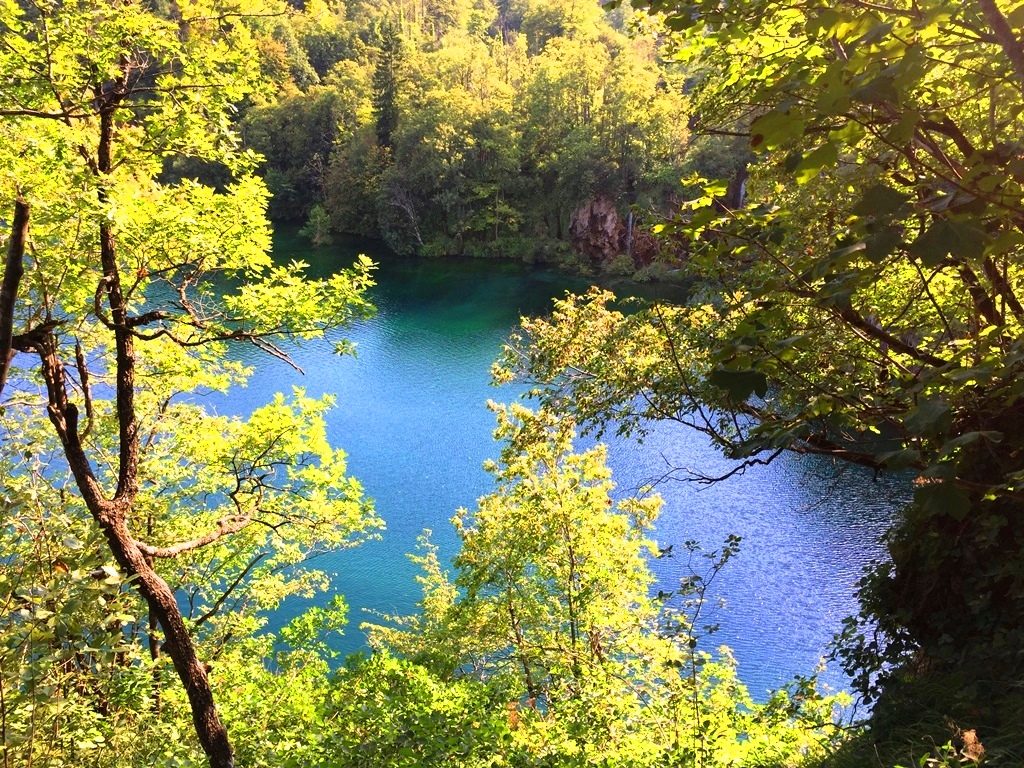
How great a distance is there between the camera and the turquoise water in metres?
11.3

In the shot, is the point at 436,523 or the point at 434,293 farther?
the point at 434,293

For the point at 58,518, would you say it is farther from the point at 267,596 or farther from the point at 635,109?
the point at 635,109

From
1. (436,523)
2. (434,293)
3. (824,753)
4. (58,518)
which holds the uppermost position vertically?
(434,293)

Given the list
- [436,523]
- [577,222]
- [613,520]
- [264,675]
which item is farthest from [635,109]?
[264,675]

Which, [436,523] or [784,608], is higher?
[436,523]

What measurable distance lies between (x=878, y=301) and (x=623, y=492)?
9.50 meters

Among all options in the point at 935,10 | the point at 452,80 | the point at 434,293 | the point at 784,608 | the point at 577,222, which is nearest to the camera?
the point at 935,10

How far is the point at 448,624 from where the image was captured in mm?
9516

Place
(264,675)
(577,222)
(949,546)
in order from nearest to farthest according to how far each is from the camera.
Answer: (949,546)
(264,675)
(577,222)

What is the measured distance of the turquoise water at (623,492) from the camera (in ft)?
37.1

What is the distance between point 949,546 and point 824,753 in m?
1.50

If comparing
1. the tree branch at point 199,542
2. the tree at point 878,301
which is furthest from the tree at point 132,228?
the tree at point 878,301

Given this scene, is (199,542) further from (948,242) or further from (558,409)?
(948,242)

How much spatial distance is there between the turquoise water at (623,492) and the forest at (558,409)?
124cm
